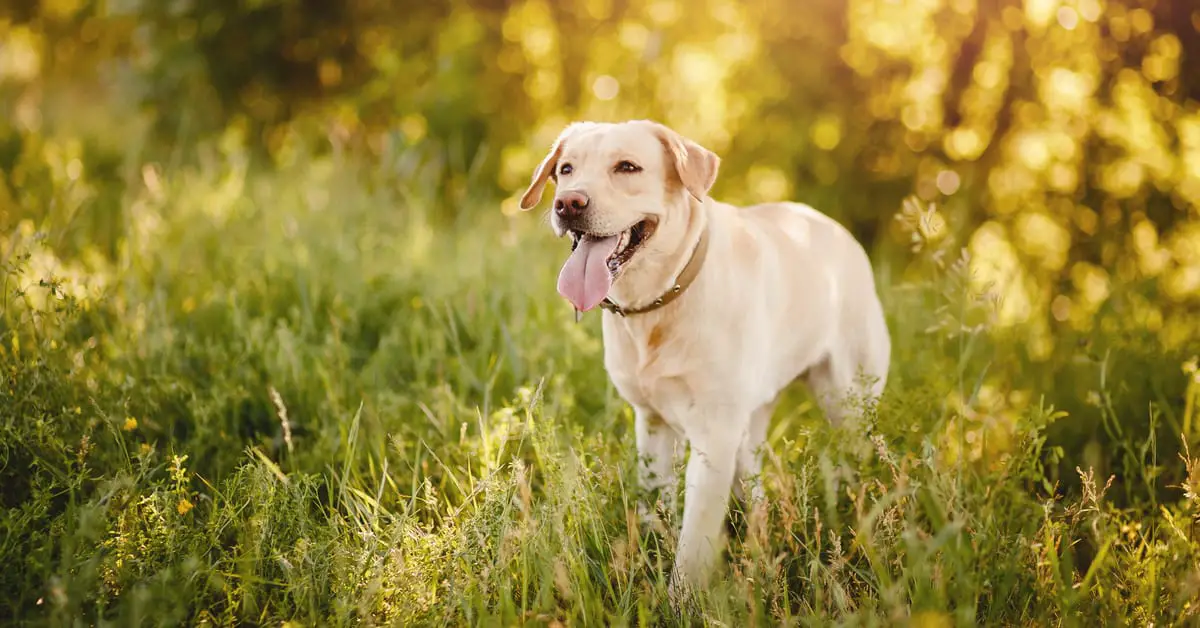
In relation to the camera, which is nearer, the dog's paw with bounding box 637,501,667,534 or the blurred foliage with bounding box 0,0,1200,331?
the dog's paw with bounding box 637,501,667,534

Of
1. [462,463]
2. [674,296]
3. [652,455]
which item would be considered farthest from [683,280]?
[462,463]

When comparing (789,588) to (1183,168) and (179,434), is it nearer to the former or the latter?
(179,434)

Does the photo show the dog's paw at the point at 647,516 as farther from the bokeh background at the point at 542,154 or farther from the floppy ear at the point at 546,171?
the floppy ear at the point at 546,171

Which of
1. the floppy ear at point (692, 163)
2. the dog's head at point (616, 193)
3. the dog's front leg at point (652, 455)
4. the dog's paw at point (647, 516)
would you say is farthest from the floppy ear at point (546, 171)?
the dog's paw at point (647, 516)

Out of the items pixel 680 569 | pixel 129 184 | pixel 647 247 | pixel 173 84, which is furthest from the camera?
pixel 173 84

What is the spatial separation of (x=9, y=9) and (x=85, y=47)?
0.91 m

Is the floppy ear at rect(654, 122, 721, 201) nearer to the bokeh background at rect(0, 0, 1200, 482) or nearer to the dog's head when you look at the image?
the dog's head

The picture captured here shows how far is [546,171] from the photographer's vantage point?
298cm

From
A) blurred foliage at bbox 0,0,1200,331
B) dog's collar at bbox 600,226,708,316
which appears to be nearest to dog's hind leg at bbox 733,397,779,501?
dog's collar at bbox 600,226,708,316

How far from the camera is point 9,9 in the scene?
8.15 metres

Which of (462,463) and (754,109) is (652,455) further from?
(754,109)

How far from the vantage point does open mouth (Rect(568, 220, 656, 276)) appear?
2643 millimetres

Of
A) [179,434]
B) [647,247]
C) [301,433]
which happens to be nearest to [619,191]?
[647,247]

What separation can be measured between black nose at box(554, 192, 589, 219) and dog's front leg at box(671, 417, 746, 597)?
2.50 ft
